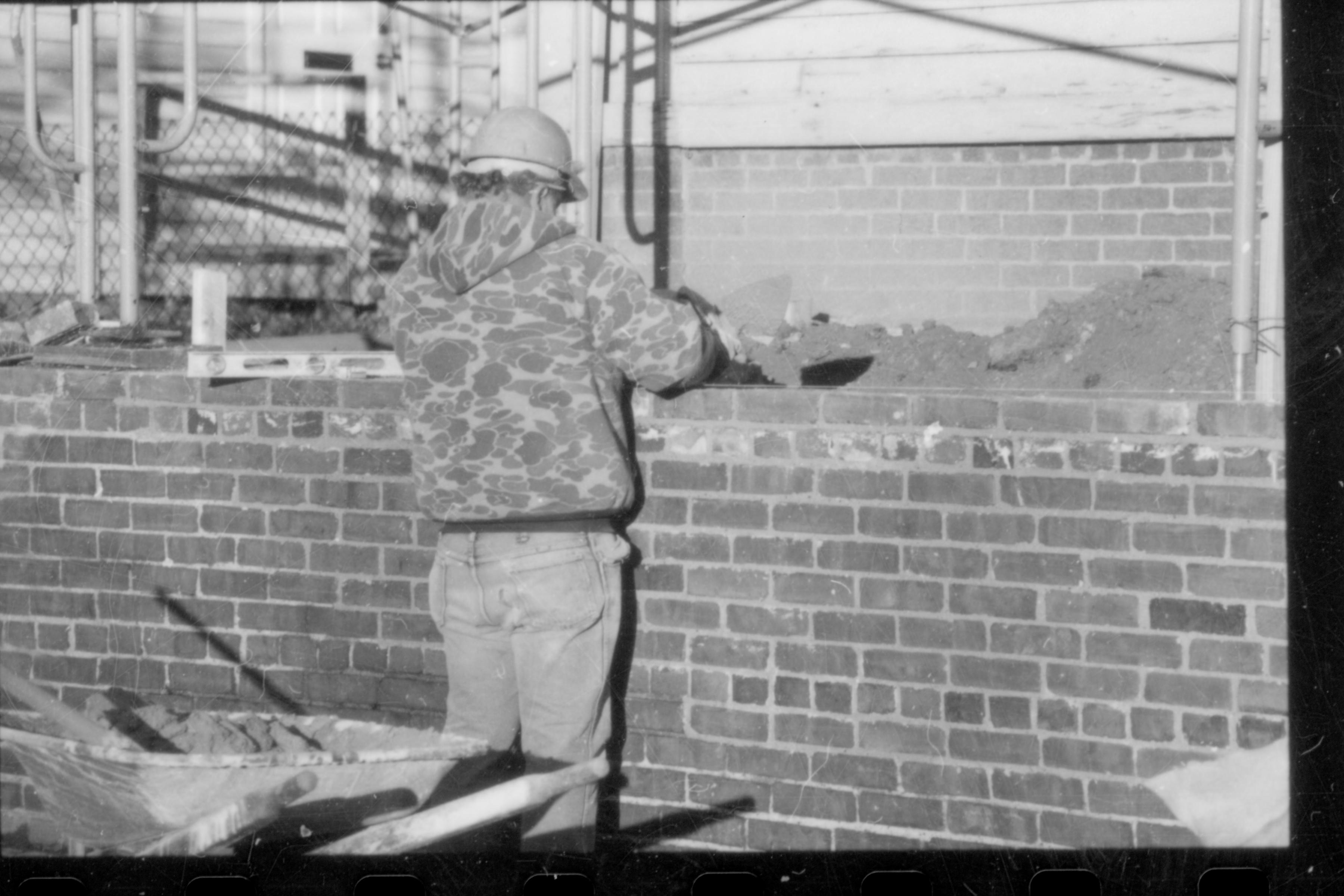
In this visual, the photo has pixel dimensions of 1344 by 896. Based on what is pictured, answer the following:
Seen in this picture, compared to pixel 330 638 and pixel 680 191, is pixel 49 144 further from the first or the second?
pixel 330 638

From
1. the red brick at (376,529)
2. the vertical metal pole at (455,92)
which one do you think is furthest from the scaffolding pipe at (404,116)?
the red brick at (376,529)

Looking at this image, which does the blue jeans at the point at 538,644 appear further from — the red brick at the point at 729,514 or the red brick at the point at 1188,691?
the red brick at the point at 1188,691

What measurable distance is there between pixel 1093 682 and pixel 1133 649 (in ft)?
0.45

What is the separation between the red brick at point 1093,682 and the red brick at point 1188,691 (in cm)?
4

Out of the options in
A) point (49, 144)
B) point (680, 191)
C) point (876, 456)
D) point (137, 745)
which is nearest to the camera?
point (137, 745)

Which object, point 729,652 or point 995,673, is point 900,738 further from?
point 729,652

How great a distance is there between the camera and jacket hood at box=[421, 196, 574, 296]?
329cm

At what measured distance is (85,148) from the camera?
18.5 ft

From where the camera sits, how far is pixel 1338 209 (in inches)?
138

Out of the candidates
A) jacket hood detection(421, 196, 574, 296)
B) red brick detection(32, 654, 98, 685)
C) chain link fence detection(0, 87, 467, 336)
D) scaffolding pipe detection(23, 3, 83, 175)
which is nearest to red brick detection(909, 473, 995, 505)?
jacket hood detection(421, 196, 574, 296)

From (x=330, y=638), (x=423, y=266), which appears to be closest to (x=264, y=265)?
→ (x=330, y=638)

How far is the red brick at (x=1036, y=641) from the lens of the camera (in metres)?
3.53

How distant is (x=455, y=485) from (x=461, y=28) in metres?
5.96

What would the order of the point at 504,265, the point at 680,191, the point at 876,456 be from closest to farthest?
the point at 504,265, the point at 876,456, the point at 680,191
